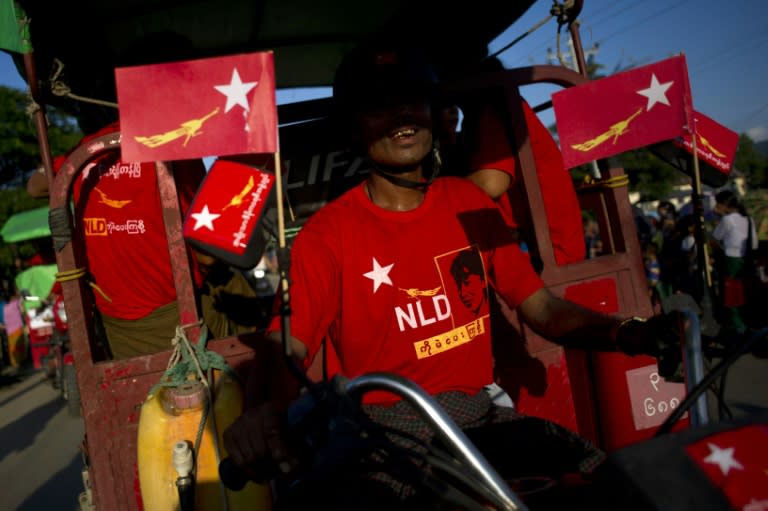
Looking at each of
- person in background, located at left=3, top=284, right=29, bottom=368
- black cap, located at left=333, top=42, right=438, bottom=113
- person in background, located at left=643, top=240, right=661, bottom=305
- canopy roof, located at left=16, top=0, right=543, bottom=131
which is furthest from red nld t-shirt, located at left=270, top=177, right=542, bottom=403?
person in background, located at left=3, top=284, right=29, bottom=368

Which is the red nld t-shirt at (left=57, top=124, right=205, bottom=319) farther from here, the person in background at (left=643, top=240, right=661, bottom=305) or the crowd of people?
the person in background at (left=643, top=240, right=661, bottom=305)

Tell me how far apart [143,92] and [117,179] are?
1106 millimetres

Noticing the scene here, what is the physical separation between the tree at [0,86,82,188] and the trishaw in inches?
833

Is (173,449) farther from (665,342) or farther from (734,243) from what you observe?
(734,243)

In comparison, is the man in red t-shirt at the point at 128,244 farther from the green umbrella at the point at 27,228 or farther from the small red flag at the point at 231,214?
the green umbrella at the point at 27,228

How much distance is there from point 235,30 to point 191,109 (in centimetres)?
246

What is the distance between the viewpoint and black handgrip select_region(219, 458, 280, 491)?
1406 mm

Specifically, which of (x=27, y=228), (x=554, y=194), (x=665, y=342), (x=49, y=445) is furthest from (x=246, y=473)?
(x=27, y=228)

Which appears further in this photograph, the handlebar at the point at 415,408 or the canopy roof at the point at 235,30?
the canopy roof at the point at 235,30

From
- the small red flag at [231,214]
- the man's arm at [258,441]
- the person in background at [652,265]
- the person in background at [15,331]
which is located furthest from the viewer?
the person in background at [15,331]

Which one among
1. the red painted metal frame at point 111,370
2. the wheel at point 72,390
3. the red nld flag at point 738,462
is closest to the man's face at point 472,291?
the red painted metal frame at point 111,370

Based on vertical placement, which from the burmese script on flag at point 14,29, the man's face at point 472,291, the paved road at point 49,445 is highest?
the burmese script on flag at point 14,29

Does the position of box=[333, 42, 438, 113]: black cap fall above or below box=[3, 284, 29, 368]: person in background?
above

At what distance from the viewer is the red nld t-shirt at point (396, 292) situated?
2055 mm
